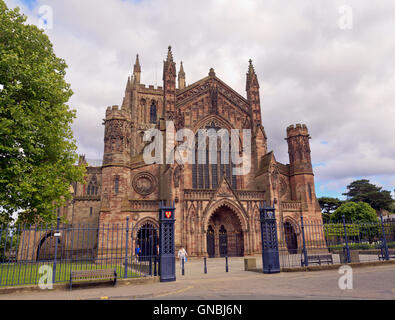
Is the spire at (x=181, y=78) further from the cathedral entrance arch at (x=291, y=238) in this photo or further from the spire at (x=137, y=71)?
the cathedral entrance arch at (x=291, y=238)

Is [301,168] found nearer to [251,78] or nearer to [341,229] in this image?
[341,229]

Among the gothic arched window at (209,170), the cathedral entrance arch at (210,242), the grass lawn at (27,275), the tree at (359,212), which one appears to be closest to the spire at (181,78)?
the gothic arched window at (209,170)

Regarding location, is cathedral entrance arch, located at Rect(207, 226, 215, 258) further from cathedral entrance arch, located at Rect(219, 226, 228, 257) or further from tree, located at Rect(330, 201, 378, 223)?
tree, located at Rect(330, 201, 378, 223)

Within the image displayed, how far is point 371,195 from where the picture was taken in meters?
66.9

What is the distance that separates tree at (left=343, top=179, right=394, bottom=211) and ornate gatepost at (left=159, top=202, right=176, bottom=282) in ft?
219

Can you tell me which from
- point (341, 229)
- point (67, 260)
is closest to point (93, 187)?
point (67, 260)

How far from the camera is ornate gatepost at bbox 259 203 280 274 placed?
543 inches

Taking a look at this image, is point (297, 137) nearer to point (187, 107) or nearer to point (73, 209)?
point (187, 107)

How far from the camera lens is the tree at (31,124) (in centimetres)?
1448

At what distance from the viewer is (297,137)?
3306cm

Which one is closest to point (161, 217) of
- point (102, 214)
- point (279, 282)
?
point (279, 282)

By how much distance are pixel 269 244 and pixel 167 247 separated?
5.06 metres
